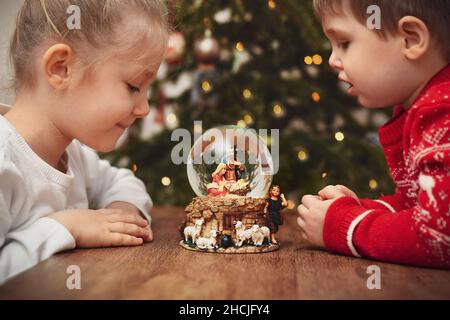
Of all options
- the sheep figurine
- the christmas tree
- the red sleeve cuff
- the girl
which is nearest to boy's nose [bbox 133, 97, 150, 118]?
the girl

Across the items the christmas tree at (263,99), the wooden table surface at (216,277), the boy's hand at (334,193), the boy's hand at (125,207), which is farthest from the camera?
the christmas tree at (263,99)

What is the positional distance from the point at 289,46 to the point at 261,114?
0.26m

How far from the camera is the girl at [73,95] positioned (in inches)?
41.4

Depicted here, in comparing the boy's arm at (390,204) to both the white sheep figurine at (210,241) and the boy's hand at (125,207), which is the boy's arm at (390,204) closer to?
the white sheep figurine at (210,241)

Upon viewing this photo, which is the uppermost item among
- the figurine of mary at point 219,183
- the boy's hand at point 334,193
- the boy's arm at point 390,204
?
the figurine of mary at point 219,183

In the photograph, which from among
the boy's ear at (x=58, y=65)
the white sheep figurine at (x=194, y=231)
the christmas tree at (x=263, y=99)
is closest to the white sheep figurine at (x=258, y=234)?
the white sheep figurine at (x=194, y=231)

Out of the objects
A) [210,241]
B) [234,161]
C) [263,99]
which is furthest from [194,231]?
[263,99]

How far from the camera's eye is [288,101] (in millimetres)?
1984

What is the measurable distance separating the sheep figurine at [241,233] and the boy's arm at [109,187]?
0.36m

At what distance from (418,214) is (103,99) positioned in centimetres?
66

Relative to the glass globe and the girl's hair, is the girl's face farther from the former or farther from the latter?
the glass globe
